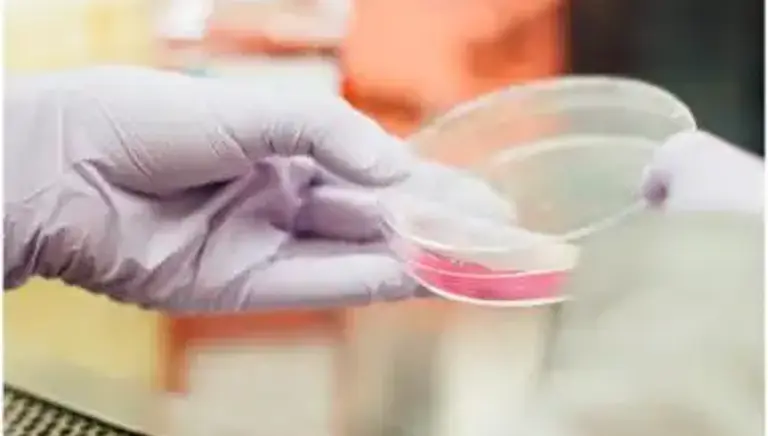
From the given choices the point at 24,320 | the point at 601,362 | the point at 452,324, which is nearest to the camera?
the point at 601,362

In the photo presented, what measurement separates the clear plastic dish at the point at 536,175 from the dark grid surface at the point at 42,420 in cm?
30

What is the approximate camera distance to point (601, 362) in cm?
58

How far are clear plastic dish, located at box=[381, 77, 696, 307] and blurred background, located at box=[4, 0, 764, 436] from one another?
12 millimetres

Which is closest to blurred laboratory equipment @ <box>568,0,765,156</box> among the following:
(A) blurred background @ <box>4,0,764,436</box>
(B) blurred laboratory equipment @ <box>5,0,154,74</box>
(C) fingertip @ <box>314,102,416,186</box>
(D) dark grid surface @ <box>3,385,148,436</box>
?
(A) blurred background @ <box>4,0,764,436</box>

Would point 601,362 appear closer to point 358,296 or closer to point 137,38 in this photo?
point 358,296

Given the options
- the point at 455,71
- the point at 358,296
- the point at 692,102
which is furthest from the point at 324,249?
the point at 692,102

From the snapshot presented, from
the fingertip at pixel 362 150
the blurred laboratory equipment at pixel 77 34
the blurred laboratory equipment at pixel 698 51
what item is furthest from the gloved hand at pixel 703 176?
the blurred laboratory equipment at pixel 77 34

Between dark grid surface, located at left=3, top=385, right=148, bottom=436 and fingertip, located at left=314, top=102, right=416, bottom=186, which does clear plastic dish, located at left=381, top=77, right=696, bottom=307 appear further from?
dark grid surface, located at left=3, top=385, right=148, bottom=436

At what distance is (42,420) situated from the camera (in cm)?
86

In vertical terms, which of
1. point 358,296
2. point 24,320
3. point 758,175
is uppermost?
point 758,175

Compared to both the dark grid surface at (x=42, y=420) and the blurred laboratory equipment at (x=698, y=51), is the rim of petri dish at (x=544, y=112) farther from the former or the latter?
the dark grid surface at (x=42, y=420)

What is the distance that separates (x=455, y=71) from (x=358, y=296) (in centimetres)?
16

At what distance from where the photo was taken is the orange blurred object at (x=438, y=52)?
64cm

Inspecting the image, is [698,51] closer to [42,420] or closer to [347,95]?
[347,95]
